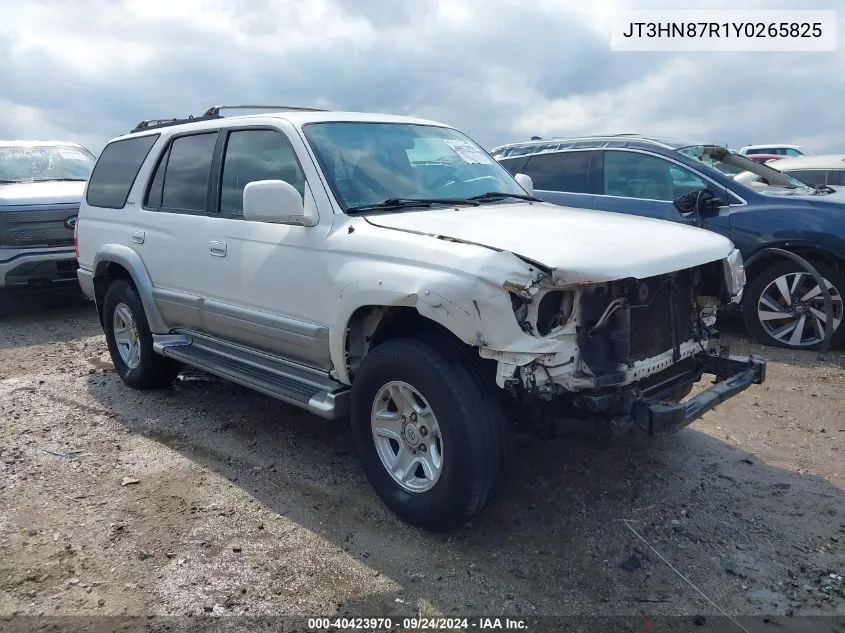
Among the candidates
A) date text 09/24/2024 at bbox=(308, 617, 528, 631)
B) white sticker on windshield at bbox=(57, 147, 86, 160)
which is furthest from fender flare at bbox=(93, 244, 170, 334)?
white sticker on windshield at bbox=(57, 147, 86, 160)

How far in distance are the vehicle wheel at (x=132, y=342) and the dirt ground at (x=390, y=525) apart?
0.39 meters

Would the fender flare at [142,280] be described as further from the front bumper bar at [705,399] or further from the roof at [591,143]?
the roof at [591,143]

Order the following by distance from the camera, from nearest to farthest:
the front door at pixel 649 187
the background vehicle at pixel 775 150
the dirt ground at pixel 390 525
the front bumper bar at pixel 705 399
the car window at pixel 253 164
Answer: the dirt ground at pixel 390 525, the front bumper bar at pixel 705 399, the car window at pixel 253 164, the front door at pixel 649 187, the background vehicle at pixel 775 150

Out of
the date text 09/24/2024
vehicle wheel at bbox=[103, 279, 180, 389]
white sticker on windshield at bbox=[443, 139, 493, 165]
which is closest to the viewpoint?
the date text 09/24/2024

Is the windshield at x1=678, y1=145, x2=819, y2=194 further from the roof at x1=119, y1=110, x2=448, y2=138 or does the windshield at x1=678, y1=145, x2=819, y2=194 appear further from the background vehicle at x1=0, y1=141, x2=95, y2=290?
the background vehicle at x1=0, y1=141, x2=95, y2=290

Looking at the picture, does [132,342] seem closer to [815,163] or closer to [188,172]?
[188,172]

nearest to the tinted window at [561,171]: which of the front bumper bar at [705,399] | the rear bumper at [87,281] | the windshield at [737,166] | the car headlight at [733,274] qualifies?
the windshield at [737,166]

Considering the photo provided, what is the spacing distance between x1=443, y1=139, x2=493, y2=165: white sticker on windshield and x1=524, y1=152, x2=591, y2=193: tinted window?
2.59 m

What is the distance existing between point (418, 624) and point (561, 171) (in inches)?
216

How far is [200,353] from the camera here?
15.4 feet

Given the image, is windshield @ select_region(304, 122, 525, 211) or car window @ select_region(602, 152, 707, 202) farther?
car window @ select_region(602, 152, 707, 202)

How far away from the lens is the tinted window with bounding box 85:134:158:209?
17.7 feet

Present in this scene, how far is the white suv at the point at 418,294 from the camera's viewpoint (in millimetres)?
2971

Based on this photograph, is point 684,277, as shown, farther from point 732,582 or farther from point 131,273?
point 131,273
